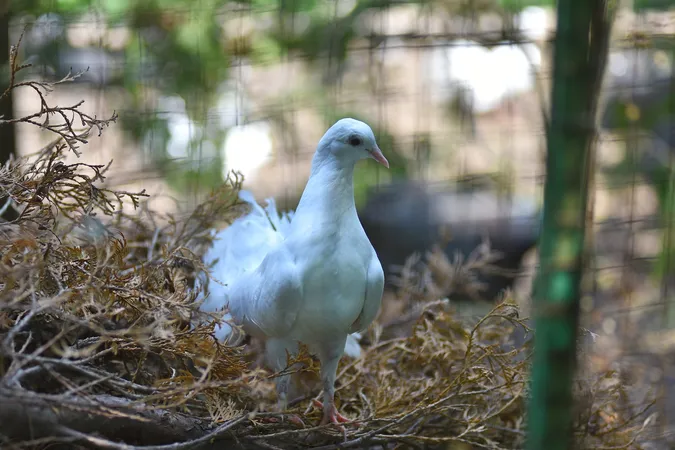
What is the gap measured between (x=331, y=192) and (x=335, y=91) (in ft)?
3.11

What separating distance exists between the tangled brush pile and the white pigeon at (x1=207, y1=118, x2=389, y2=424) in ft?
0.18

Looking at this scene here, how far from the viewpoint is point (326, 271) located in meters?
1.03

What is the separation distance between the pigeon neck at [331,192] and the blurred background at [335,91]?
577 millimetres

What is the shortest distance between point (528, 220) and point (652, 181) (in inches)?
23.1

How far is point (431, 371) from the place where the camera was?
1.36m

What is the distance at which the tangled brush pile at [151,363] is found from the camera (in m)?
0.75

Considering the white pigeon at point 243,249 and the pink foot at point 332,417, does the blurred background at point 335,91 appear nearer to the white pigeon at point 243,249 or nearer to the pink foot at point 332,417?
the white pigeon at point 243,249

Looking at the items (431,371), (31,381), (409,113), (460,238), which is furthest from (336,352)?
(409,113)

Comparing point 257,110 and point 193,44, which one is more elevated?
point 193,44

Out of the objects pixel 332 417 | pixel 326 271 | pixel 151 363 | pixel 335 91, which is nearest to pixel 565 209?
pixel 326 271

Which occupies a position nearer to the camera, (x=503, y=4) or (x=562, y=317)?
(x=562, y=317)

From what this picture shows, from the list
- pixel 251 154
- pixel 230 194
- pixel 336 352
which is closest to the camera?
pixel 336 352

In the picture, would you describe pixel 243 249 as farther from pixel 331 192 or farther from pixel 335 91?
pixel 335 91

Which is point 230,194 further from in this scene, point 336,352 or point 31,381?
point 31,381
